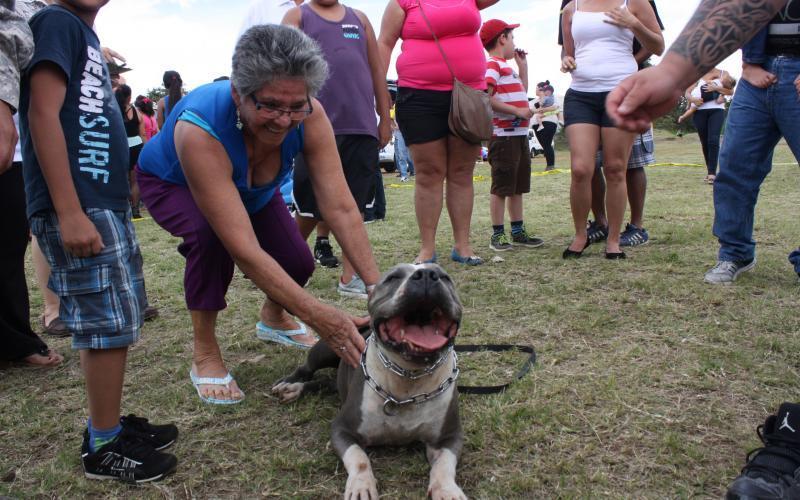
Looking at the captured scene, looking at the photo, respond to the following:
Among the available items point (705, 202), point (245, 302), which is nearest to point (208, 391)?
point (245, 302)

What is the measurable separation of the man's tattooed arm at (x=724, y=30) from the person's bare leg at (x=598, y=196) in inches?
156

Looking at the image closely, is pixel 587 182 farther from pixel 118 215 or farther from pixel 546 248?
pixel 118 215

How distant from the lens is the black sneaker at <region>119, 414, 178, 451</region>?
237 cm

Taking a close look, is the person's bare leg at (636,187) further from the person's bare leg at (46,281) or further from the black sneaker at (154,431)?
the person's bare leg at (46,281)

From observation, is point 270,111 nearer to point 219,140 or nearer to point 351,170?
point 219,140

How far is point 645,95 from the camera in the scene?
70.6 inches

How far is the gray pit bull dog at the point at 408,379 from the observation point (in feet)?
7.06

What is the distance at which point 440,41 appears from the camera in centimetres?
469

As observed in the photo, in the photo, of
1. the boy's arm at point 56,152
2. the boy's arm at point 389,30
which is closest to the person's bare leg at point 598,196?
the boy's arm at point 389,30

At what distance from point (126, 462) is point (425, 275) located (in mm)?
1298

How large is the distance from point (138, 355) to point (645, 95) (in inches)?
119

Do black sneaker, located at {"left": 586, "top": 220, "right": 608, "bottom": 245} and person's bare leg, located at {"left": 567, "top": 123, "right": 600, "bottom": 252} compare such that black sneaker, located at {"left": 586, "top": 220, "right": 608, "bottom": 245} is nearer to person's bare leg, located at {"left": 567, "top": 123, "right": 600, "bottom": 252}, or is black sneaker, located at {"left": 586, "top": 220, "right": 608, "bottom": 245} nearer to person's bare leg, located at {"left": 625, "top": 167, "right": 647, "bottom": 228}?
person's bare leg, located at {"left": 625, "top": 167, "right": 647, "bottom": 228}

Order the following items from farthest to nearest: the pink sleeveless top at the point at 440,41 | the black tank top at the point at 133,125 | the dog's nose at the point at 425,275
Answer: the black tank top at the point at 133,125
the pink sleeveless top at the point at 440,41
the dog's nose at the point at 425,275

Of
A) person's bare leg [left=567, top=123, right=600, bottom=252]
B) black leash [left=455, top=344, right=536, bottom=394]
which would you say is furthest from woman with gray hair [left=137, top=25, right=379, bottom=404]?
person's bare leg [left=567, top=123, right=600, bottom=252]
